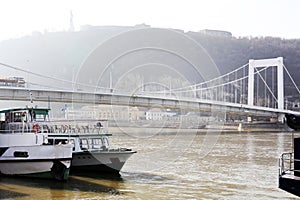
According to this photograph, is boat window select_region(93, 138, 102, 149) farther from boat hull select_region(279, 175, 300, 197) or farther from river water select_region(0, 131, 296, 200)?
boat hull select_region(279, 175, 300, 197)

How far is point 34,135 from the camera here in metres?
18.5

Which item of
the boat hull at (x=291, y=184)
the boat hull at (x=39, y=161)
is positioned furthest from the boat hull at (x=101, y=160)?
the boat hull at (x=291, y=184)

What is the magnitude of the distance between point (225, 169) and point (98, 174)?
6211 millimetres

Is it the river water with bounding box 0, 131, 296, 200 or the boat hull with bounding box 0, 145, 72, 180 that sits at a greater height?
the boat hull with bounding box 0, 145, 72, 180

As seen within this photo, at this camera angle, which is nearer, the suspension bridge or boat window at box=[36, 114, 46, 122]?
boat window at box=[36, 114, 46, 122]

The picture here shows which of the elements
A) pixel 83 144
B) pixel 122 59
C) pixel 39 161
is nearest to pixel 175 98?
pixel 122 59

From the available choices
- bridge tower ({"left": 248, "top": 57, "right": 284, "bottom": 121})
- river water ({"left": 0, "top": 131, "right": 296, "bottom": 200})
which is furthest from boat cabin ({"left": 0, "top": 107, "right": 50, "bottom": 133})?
Answer: bridge tower ({"left": 248, "top": 57, "right": 284, "bottom": 121})

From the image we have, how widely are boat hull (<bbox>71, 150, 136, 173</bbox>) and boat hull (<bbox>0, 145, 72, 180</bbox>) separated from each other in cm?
158

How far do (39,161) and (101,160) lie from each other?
104 inches

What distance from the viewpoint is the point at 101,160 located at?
1922 centimetres

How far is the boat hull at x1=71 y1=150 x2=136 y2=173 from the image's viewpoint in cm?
1912

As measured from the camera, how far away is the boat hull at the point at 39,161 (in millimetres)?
17781

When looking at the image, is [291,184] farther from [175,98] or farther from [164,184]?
[175,98]

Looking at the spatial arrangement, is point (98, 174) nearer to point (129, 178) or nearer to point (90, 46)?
point (129, 178)
